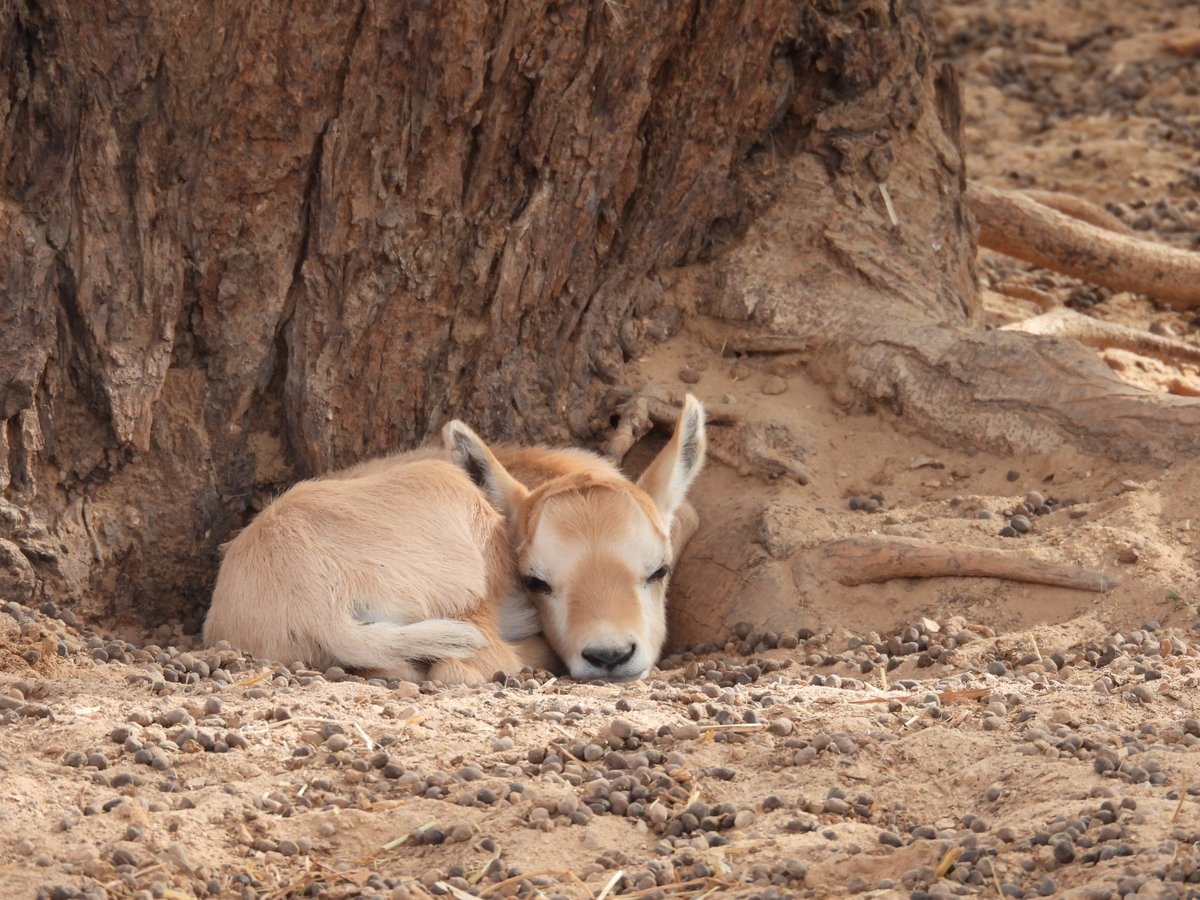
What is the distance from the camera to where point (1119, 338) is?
9.63 m

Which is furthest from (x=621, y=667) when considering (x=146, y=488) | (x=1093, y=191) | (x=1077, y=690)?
(x=1093, y=191)

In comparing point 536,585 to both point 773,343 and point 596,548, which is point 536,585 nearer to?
point 596,548

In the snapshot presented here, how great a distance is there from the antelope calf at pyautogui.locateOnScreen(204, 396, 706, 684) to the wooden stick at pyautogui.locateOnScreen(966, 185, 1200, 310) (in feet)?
11.6

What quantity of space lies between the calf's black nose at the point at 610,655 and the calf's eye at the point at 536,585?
1.57 ft

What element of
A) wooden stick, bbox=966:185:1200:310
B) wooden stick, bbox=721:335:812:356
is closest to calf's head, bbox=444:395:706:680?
wooden stick, bbox=721:335:812:356

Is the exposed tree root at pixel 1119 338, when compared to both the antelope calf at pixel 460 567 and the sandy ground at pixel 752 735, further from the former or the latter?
the antelope calf at pixel 460 567

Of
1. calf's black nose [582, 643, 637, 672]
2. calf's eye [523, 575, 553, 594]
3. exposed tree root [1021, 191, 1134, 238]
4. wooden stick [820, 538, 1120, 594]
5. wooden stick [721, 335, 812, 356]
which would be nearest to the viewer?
calf's black nose [582, 643, 637, 672]

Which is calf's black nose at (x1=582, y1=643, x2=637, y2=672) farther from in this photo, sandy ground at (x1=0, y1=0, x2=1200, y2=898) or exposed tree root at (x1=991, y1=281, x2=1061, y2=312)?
exposed tree root at (x1=991, y1=281, x2=1061, y2=312)

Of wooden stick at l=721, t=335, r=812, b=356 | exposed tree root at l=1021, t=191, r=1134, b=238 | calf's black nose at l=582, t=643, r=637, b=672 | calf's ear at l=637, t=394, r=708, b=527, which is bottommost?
calf's black nose at l=582, t=643, r=637, b=672

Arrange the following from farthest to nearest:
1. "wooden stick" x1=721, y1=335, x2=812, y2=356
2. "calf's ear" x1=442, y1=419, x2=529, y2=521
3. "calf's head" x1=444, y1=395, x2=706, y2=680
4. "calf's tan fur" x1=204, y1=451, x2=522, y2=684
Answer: "wooden stick" x1=721, y1=335, x2=812, y2=356 → "calf's ear" x1=442, y1=419, x2=529, y2=521 → "calf's head" x1=444, y1=395, x2=706, y2=680 → "calf's tan fur" x1=204, y1=451, x2=522, y2=684

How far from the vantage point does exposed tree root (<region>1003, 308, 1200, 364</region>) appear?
9.62 meters

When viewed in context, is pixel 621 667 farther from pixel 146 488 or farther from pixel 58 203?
pixel 58 203

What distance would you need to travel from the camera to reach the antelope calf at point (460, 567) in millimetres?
5824

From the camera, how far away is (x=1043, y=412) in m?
7.30
